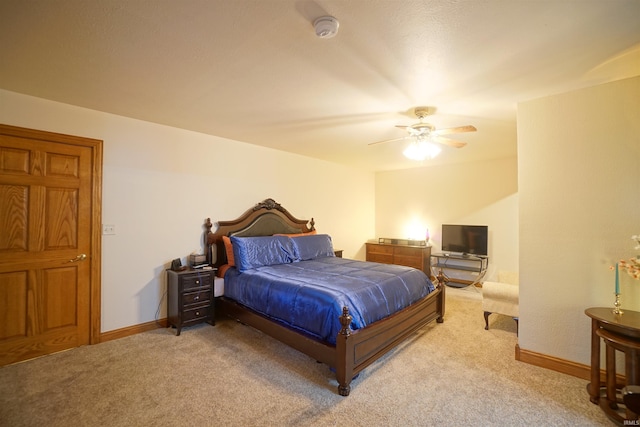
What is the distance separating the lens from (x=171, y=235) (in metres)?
3.66

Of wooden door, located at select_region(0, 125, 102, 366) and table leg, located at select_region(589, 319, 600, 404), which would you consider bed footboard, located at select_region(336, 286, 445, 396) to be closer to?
table leg, located at select_region(589, 319, 600, 404)

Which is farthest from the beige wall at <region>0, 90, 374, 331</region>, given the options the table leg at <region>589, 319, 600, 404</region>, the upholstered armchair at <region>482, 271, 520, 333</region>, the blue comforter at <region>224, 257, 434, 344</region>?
the table leg at <region>589, 319, 600, 404</region>

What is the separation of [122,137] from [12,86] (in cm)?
92

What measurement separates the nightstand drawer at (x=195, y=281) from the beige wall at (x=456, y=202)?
460 cm

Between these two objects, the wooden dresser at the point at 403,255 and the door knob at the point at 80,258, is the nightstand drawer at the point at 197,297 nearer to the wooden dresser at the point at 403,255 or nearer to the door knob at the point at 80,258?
the door knob at the point at 80,258

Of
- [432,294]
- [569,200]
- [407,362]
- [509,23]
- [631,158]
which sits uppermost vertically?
[509,23]

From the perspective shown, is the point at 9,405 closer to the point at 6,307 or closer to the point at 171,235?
the point at 6,307

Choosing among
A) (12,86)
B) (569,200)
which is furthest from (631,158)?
(12,86)

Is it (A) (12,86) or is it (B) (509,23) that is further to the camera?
(A) (12,86)

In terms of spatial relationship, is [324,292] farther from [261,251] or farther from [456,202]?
[456,202]

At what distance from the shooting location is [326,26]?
63.3 inches

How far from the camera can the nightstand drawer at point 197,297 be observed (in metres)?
3.36

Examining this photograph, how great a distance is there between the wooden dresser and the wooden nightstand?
12.9 feet

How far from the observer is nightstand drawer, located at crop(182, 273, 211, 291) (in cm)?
335
